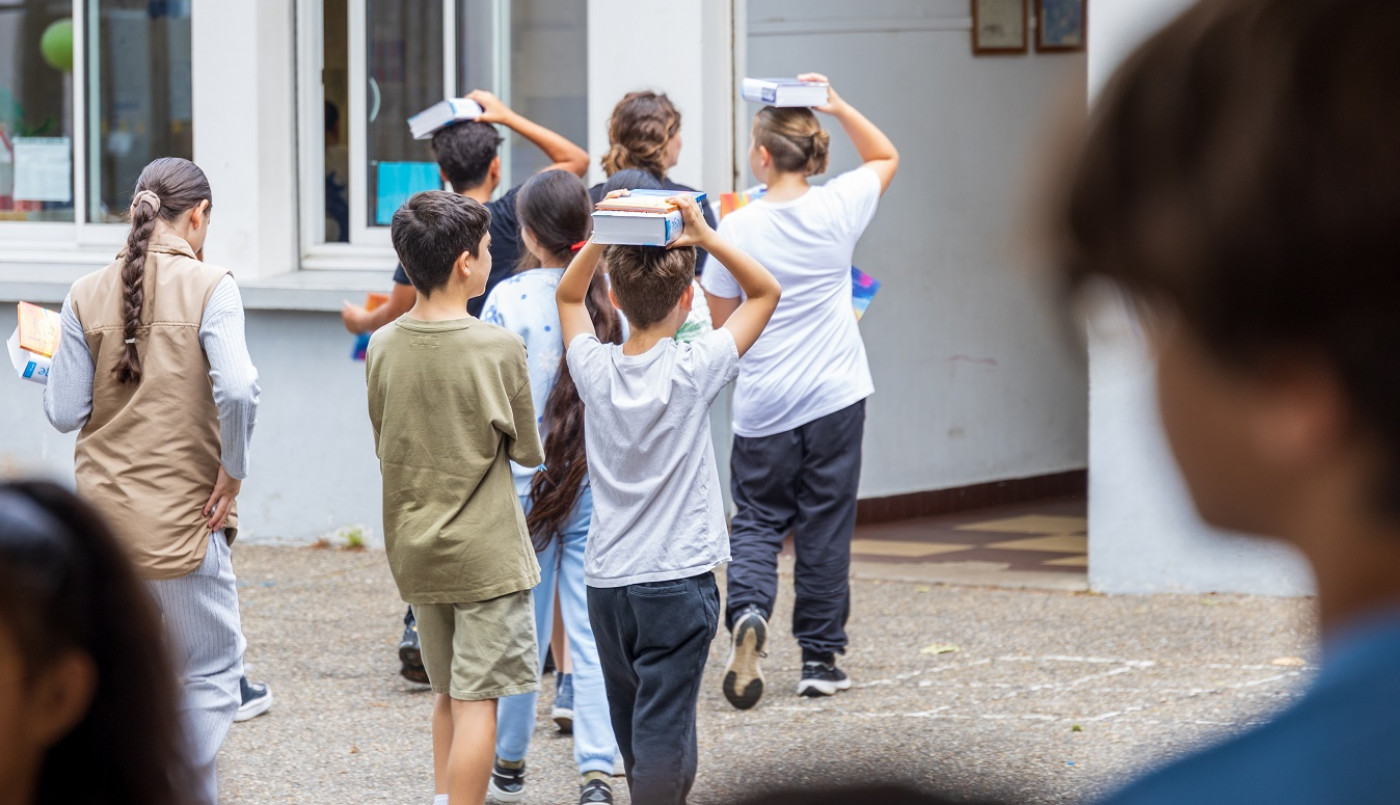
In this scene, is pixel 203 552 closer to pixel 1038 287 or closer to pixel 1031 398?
pixel 1038 287

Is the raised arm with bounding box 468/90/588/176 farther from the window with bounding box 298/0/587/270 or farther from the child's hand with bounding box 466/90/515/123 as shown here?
the window with bounding box 298/0/587/270

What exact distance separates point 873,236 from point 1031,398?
156cm

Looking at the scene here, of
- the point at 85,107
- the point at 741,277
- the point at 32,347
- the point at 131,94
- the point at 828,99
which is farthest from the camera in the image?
the point at 85,107

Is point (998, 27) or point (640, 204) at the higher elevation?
point (998, 27)

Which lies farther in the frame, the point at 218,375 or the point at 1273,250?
the point at 218,375

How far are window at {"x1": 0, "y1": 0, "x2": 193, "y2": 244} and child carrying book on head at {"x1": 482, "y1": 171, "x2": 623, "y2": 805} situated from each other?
5.02 meters

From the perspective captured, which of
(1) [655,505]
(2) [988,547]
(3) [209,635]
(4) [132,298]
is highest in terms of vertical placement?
(4) [132,298]

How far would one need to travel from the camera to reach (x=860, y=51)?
9266 mm

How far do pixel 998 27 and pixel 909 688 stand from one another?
4.98m

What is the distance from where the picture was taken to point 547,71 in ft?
28.9

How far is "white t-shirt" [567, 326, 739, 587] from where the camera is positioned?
13.4ft

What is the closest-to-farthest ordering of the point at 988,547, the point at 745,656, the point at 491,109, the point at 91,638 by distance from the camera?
1. the point at 91,638
2. the point at 745,656
3. the point at 491,109
4. the point at 988,547

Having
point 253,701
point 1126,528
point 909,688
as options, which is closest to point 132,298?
point 253,701

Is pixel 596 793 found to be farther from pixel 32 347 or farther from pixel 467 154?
pixel 467 154
